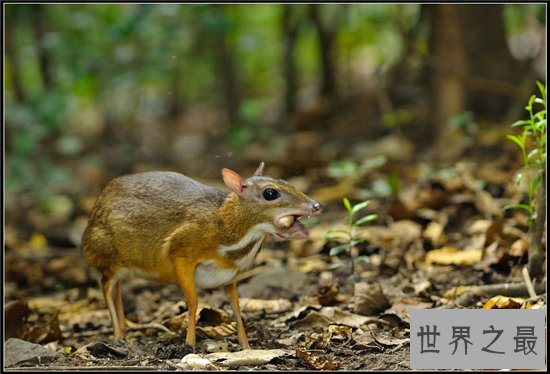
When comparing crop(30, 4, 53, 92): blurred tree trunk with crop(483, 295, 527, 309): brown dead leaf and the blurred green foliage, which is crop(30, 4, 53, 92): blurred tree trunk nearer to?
the blurred green foliage

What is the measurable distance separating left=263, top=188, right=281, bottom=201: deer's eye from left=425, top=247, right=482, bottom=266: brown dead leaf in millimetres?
2185

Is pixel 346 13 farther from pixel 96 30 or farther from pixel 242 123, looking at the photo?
pixel 96 30

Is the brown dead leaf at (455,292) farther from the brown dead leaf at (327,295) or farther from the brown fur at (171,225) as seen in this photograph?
the brown fur at (171,225)

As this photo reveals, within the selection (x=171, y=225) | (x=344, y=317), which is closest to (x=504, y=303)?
(x=344, y=317)

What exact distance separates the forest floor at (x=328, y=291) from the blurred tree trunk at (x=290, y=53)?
16.2ft

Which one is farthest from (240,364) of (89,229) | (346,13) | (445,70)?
(346,13)

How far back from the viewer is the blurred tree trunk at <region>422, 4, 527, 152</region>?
32.7 ft

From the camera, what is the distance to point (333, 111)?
1320cm

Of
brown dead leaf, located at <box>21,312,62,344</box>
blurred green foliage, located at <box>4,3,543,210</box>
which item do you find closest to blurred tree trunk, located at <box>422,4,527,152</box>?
blurred green foliage, located at <box>4,3,543,210</box>

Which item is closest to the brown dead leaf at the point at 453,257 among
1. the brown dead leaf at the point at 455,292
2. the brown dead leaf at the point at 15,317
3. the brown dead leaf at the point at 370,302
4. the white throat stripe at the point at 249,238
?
the brown dead leaf at the point at 455,292

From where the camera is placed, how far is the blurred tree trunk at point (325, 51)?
13.5 meters

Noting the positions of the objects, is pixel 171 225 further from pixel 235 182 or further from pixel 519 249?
pixel 519 249

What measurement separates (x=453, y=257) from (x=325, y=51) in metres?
7.57

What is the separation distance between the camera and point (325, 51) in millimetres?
13688
